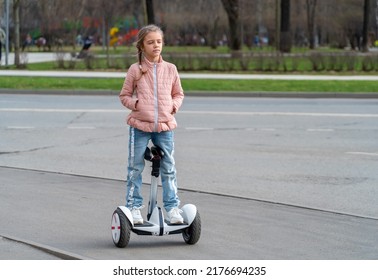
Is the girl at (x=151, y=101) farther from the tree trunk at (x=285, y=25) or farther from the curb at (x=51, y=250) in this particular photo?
the tree trunk at (x=285, y=25)

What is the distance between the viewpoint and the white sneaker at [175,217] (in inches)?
320

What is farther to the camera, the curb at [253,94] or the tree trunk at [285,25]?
the tree trunk at [285,25]

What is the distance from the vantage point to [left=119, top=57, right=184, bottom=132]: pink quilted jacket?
7.96 metres

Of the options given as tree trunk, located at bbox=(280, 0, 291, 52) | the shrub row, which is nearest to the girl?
the shrub row

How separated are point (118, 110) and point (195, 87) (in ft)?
22.1

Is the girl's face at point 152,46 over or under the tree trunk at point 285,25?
over

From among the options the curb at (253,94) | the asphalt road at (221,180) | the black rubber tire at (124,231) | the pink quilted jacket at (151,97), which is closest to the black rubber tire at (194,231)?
the asphalt road at (221,180)

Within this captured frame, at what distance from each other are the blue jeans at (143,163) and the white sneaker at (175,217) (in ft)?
0.16

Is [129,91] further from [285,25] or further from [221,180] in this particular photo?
[285,25]

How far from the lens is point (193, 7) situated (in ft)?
271

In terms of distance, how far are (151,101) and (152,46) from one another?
0.40 metres

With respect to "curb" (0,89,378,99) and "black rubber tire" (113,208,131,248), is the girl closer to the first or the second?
"black rubber tire" (113,208,131,248)

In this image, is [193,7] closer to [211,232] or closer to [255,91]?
[255,91]

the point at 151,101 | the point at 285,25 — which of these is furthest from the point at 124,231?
the point at 285,25
